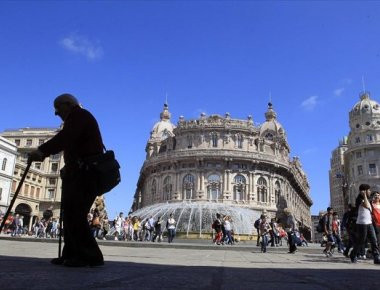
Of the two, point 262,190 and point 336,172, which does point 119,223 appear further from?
point 336,172

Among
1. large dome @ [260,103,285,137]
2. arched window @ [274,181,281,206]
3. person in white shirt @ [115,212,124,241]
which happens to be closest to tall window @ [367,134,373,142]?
arched window @ [274,181,281,206]

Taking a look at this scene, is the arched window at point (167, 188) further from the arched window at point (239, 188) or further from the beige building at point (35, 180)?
the beige building at point (35, 180)

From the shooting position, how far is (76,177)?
14.0 feet

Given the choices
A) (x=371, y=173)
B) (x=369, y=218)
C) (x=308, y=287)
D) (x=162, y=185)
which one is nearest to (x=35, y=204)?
(x=162, y=185)

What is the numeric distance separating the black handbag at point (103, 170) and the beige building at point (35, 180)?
171 ft

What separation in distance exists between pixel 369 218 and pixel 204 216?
86.4 ft

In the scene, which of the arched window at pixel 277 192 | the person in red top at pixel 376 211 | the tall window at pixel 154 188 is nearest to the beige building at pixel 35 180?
the tall window at pixel 154 188

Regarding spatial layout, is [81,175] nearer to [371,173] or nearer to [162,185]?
[162,185]

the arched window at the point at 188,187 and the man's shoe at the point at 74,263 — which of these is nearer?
the man's shoe at the point at 74,263

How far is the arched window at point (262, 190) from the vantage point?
195 feet

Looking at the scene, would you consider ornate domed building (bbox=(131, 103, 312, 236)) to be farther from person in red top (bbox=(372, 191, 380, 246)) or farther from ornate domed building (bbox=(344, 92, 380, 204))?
person in red top (bbox=(372, 191, 380, 246))

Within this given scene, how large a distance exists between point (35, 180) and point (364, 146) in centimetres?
5097

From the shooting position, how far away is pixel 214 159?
58594mm

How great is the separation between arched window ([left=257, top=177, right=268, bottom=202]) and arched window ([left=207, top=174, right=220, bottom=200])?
6.30 meters
